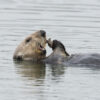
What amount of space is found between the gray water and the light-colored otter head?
218 millimetres

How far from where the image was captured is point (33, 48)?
46.8 feet

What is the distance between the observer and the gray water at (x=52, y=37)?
1138cm

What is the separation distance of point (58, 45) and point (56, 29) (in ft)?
13.0

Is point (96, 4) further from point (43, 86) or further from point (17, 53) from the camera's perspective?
point (43, 86)

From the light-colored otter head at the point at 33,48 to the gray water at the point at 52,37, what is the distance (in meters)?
0.22

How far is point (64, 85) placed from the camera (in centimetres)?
1186

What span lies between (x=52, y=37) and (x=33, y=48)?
2682mm

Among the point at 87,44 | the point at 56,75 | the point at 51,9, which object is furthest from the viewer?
the point at 51,9

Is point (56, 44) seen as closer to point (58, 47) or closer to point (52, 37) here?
point (58, 47)

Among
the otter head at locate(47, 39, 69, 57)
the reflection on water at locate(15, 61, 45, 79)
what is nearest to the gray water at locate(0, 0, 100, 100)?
the reflection on water at locate(15, 61, 45, 79)

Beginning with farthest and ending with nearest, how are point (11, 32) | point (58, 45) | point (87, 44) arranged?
point (11, 32) → point (87, 44) → point (58, 45)

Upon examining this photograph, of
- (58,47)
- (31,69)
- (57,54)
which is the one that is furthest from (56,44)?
(31,69)

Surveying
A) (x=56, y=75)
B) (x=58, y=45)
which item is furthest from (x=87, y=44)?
(x=56, y=75)

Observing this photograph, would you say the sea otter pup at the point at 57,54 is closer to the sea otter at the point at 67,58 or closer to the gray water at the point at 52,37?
the sea otter at the point at 67,58
